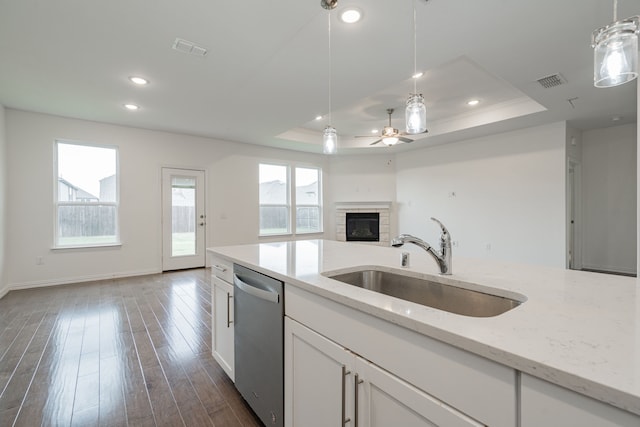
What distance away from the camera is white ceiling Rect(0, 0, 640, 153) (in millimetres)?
2199

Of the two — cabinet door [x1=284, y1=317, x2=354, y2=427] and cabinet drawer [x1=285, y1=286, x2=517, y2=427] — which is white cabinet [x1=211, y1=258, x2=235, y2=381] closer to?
cabinet door [x1=284, y1=317, x2=354, y2=427]

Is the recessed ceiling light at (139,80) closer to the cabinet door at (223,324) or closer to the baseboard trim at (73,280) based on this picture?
the cabinet door at (223,324)

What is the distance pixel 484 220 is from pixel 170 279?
6009 mm

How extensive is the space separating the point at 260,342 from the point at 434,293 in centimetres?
93

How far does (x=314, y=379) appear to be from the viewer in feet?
3.86

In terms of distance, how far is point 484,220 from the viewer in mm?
5781

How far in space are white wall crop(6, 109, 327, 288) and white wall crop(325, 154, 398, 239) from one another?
1.70m

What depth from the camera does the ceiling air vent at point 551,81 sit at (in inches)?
128

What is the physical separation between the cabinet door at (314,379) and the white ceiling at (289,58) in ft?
7.44

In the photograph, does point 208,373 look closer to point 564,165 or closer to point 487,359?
point 487,359

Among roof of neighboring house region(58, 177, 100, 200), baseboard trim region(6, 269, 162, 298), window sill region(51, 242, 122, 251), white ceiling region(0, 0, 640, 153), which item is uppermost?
white ceiling region(0, 0, 640, 153)

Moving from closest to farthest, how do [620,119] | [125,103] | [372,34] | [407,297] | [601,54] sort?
[601,54]
[407,297]
[372,34]
[125,103]
[620,119]

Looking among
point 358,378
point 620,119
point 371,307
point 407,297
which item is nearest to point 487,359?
point 371,307

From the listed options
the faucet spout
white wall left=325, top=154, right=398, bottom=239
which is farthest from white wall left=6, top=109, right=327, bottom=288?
the faucet spout
